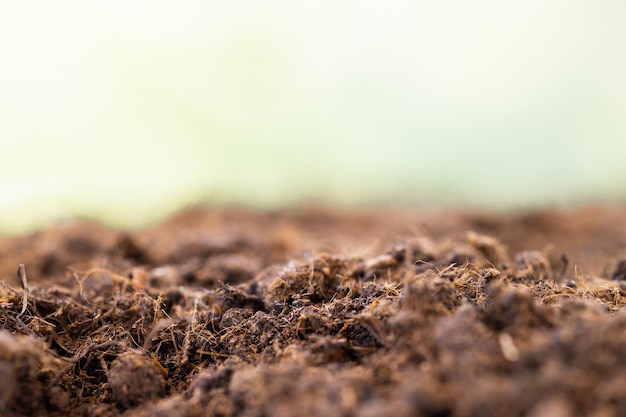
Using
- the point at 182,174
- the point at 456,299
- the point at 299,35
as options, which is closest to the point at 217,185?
the point at 182,174

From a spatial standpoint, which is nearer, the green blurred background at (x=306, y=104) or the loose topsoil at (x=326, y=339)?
the loose topsoil at (x=326, y=339)

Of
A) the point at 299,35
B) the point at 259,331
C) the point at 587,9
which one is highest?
the point at 587,9

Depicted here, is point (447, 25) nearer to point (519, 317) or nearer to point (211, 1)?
point (211, 1)

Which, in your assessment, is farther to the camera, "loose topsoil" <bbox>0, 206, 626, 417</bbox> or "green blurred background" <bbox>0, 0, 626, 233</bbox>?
"green blurred background" <bbox>0, 0, 626, 233</bbox>

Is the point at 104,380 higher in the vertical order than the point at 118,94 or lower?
lower
